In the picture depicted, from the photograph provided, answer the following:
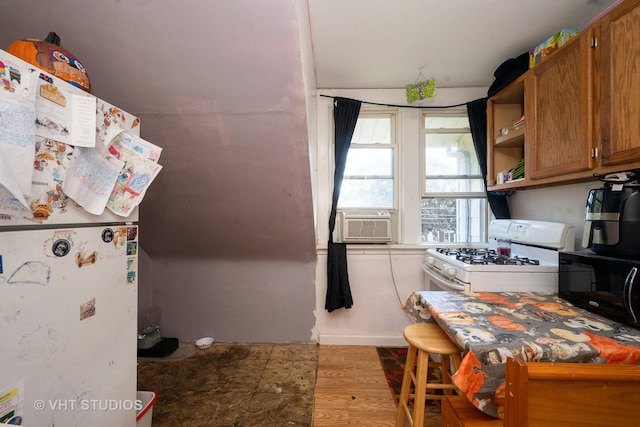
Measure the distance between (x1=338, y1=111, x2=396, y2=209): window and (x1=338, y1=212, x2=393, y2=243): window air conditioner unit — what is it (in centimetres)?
24

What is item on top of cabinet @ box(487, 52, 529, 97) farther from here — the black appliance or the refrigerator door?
the refrigerator door

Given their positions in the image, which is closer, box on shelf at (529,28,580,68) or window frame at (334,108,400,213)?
box on shelf at (529,28,580,68)

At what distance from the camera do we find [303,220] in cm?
197

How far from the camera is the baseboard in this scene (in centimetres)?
233

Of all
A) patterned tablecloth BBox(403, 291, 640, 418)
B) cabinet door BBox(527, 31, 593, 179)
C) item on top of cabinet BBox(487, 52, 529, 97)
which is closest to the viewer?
patterned tablecloth BBox(403, 291, 640, 418)

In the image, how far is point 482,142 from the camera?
2.26 meters

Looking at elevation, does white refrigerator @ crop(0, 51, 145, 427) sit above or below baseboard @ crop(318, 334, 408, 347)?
above

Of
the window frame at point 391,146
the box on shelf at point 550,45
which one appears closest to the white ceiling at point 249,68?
the box on shelf at point 550,45

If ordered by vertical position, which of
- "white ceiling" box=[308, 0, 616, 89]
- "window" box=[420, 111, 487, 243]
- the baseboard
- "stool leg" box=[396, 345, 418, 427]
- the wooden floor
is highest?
"white ceiling" box=[308, 0, 616, 89]

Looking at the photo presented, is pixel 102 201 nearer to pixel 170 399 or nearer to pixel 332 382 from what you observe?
pixel 170 399

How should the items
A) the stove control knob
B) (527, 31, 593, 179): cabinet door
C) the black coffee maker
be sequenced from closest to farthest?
the black coffee maker, (527, 31, 593, 179): cabinet door, the stove control knob

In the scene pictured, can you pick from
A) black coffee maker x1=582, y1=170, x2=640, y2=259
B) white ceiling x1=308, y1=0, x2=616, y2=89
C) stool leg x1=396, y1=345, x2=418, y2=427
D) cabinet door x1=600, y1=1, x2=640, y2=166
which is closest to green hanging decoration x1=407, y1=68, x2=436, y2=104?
white ceiling x1=308, y1=0, x2=616, y2=89

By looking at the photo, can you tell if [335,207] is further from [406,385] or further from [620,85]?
[620,85]

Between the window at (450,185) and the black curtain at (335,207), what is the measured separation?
2.49 feet
